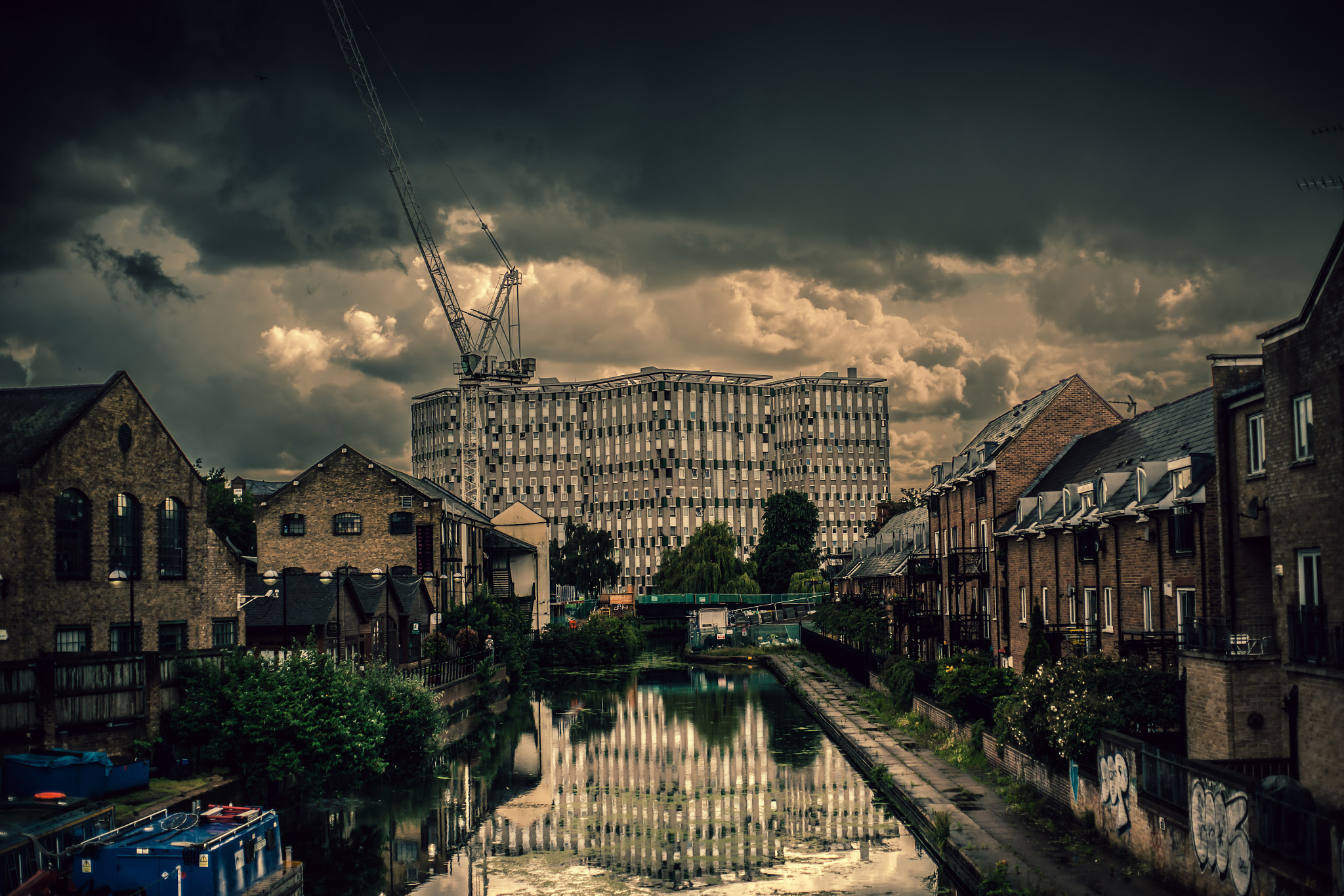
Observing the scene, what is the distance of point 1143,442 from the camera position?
114 ft

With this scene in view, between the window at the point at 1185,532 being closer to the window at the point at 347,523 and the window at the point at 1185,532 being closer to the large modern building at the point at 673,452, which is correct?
the window at the point at 347,523

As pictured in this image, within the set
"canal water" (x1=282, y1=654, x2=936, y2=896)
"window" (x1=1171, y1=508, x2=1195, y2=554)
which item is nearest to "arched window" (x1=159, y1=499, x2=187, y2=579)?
"canal water" (x1=282, y1=654, x2=936, y2=896)

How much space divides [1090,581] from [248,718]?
80.3 ft

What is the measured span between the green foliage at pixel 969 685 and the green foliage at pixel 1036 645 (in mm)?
1061

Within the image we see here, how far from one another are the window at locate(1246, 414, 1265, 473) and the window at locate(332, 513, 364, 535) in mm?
49332

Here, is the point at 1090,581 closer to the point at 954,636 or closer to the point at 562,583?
the point at 954,636

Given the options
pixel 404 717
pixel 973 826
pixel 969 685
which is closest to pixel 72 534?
pixel 404 717

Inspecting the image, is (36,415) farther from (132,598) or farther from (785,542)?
(785,542)

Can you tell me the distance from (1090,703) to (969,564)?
78.3ft

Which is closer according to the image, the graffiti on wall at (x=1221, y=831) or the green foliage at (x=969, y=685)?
the graffiti on wall at (x=1221, y=831)

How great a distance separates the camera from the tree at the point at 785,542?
126250 millimetres

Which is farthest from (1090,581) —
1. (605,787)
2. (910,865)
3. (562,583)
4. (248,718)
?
(562,583)

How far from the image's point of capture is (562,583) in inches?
5556

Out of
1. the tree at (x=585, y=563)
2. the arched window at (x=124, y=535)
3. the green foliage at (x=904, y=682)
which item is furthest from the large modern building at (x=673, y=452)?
the arched window at (x=124, y=535)
